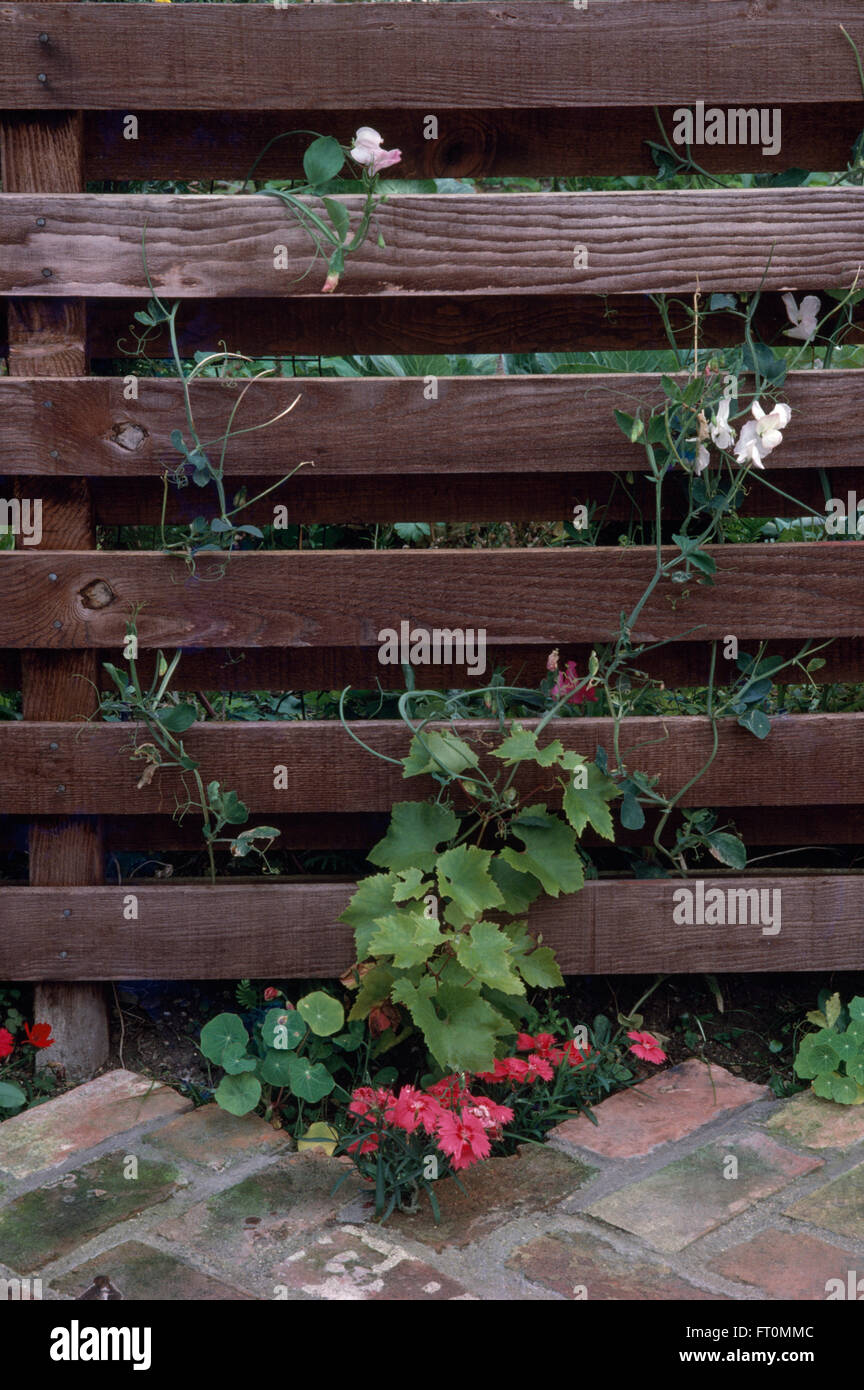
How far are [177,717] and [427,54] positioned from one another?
111 cm

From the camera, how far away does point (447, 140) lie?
190 cm

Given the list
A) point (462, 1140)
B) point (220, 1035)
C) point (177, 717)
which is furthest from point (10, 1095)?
point (462, 1140)

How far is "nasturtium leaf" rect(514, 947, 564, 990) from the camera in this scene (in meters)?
1.90

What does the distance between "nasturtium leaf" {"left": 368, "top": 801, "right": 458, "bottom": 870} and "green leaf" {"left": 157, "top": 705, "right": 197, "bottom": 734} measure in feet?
1.19

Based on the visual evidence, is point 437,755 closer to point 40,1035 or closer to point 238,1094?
point 238,1094

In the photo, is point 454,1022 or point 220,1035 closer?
point 454,1022

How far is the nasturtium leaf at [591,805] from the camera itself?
185 centimetres

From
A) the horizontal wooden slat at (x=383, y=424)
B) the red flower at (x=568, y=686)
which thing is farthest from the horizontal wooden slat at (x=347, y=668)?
the horizontal wooden slat at (x=383, y=424)

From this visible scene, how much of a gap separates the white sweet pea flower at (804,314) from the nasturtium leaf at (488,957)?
1.08 metres

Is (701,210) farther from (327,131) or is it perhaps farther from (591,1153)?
(591,1153)

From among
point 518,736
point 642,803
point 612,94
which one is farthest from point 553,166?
point 642,803

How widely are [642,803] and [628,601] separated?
1.13 feet

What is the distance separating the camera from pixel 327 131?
6.25 feet
